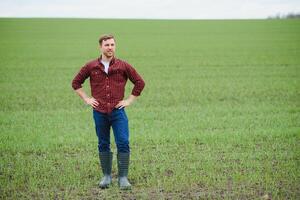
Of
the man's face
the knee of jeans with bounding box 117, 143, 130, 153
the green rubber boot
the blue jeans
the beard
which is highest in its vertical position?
the man's face

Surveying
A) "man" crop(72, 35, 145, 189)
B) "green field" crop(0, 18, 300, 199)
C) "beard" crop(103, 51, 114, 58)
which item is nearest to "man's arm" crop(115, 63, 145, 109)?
"man" crop(72, 35, 145, 189)

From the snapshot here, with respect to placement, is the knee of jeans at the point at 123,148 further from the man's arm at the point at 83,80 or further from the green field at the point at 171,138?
the man's arm at the point at 83,80

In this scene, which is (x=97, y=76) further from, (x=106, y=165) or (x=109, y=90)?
(x=106, y=165)

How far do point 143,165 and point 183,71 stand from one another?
546 inches

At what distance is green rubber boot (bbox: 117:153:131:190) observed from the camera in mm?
6668

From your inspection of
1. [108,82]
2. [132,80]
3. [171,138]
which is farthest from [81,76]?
[171,138]

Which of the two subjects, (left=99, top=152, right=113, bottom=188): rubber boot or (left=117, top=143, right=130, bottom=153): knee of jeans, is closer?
(left=117, top=143, right=130, bottom=153): knee of jeans

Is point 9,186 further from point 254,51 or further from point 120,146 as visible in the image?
point 254,51

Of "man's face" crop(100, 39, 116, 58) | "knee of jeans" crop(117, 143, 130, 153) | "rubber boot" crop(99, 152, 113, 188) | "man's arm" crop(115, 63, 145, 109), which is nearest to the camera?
"man's face" crop(100, 39, 116, 58)

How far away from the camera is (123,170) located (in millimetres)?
6820

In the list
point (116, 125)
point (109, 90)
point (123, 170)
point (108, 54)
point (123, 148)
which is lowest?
point (123, 170)

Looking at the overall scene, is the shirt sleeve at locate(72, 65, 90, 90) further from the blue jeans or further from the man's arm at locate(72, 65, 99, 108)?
the blue jeans

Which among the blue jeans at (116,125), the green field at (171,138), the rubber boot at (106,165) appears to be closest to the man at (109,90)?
the blue jeans at (116,125)

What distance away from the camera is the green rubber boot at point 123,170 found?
6668mm
